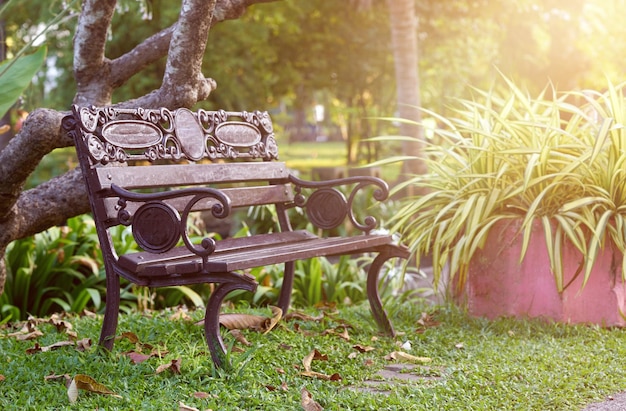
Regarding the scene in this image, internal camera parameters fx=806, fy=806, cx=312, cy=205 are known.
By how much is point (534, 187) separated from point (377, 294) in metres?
1.17

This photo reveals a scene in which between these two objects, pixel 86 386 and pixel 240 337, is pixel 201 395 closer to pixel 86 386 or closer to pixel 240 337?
pixel 86 386

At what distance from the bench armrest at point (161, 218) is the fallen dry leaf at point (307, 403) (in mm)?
652

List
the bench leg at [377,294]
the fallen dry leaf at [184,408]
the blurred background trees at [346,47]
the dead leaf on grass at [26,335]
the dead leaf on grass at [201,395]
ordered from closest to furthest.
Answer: the fallen dry leaf at [184,408], the dead leaf on grass at [201,395], the dead leaf on grass at [26,335], the bench leg at [377,294], the blurred background trees at [346,47]

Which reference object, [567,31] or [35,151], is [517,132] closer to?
[35,151]

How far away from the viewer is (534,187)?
15.3ft

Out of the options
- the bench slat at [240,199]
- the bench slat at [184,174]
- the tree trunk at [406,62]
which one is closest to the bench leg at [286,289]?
the bench slat at [240,199]

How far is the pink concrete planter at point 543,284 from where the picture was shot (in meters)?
4.46

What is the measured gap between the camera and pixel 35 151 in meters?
3.67

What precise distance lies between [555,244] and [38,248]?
3.21 m

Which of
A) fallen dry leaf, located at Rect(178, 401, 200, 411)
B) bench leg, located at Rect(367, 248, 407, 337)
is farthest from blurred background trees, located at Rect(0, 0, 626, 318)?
fallen dry leaf, located at Rect(178, 401, 200, 411)

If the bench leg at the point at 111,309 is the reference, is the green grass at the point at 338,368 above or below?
below

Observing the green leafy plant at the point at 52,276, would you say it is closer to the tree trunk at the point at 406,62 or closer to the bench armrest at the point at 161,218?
the bench armrest at the point at 161,218

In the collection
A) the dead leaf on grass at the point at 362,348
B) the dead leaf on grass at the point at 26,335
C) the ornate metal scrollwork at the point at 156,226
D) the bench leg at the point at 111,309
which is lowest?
the dead leaf on grass at the point at 362,348

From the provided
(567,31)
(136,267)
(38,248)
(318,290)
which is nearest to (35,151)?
(136,267)
